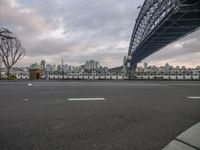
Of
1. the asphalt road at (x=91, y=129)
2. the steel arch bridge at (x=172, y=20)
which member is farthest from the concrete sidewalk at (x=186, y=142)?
the steel arch bridge at (x=172, y=20)

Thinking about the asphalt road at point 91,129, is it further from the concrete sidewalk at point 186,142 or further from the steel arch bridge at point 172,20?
the steel arch bridge at point 172,20

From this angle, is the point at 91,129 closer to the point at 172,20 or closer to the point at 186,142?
the point at 186,142

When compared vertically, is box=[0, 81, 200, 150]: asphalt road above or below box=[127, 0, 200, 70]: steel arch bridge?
below

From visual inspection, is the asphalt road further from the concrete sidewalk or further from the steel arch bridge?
the steel arch bridge

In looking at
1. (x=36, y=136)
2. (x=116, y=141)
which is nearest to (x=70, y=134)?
(x=36, y=136)

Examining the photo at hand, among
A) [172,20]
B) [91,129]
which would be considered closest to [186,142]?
[91,129]

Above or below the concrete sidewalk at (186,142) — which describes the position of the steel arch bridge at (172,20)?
above

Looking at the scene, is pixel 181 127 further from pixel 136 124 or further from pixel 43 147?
pixel 43 147

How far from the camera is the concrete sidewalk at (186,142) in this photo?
9.68ft

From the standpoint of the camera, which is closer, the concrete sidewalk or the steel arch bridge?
the concrete sidewalk

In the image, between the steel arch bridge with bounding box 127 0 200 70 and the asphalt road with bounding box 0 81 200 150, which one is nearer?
the asphalt road with bounding box 0 81 200 150

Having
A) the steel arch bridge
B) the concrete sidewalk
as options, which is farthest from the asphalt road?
the steel arch bridge

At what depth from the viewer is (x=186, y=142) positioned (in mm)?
3115

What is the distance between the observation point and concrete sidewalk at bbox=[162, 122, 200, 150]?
2950mm
